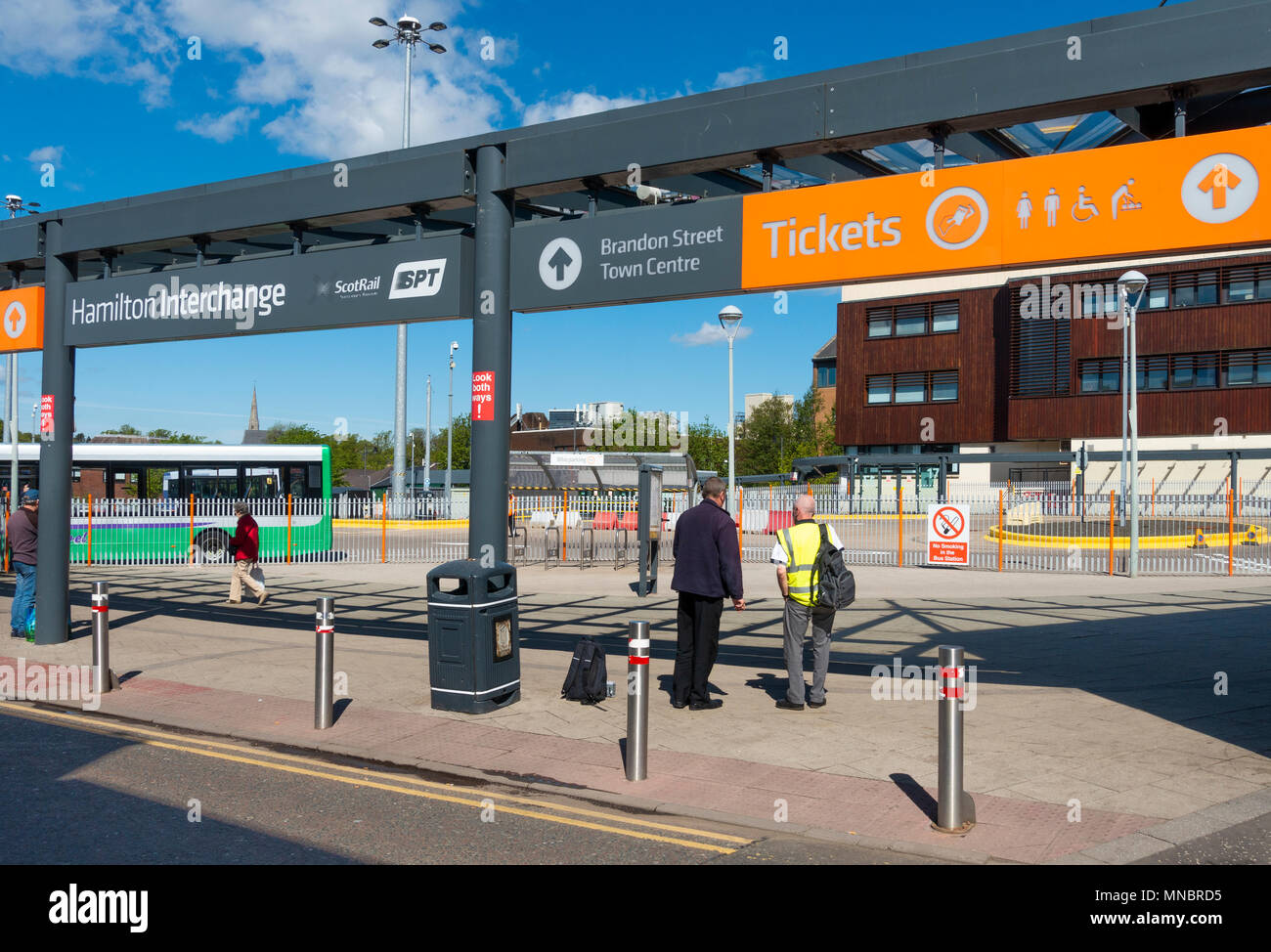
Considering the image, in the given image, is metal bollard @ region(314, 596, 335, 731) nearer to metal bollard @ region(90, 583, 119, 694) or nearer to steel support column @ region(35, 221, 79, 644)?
metal bollard @ region(90, 583, 119, 694)

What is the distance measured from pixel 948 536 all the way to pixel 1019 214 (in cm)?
1554

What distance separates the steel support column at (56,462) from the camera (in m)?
11.6

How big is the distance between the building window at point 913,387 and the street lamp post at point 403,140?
24188 mm

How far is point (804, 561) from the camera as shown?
26.5 ft

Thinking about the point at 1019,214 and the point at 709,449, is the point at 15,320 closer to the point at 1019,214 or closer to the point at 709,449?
the point at 1019,214

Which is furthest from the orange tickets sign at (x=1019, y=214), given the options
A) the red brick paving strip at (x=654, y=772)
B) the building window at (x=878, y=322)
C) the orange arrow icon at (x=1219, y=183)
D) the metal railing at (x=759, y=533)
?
the building window at (x=878, y=322)

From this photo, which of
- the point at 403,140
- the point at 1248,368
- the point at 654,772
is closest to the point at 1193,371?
the point at 1248,368

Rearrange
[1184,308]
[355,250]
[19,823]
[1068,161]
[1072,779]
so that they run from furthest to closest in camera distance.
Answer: [1184,308] → [355,250] → [1068,161] → [1072,779] → [19,823]

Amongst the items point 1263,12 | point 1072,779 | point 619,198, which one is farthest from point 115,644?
point 1263,12

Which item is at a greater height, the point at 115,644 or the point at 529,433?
the point at 529,433

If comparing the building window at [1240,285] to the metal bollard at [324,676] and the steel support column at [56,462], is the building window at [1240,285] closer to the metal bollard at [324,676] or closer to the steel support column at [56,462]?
the steel support column at [56,462]

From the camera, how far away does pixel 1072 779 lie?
626 centimetres
